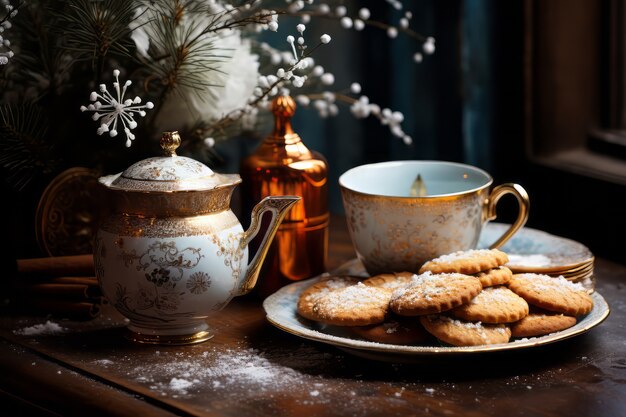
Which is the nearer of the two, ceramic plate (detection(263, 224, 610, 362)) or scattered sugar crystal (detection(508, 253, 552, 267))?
ceramic plate (detection(263, 224, 610, 362))

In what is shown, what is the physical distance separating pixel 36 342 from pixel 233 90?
0.42m

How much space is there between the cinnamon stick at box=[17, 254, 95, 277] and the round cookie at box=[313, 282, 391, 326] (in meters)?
0.32

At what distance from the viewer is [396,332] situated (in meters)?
0.87

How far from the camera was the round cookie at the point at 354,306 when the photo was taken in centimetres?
87

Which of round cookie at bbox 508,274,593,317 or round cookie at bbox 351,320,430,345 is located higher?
round cookie at bbox 508,274,593,317

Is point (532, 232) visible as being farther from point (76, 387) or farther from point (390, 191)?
point (76, 387)

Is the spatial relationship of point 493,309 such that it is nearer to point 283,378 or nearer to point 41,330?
point 283,378

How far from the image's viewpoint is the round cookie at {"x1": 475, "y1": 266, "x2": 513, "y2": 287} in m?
0.89

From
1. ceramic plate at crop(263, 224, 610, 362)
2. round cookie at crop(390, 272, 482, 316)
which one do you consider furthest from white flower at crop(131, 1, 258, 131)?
round cookie at crop(390, 272, 482, 316)

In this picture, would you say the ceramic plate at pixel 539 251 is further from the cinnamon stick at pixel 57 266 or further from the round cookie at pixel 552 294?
the cinnamon stick at pixel 57 266

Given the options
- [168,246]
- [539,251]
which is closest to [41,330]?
[168,246]

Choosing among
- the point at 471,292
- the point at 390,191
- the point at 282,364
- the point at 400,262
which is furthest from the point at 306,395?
the point at 390,191

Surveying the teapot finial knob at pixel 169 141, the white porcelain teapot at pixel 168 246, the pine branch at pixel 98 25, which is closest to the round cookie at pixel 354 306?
the white porcelain teapot at pixel 168 246

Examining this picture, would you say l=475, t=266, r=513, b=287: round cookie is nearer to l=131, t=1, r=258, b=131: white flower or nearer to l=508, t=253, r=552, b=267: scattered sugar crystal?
l=508, t=253, r=552, b=267: scattered sugar crystal
